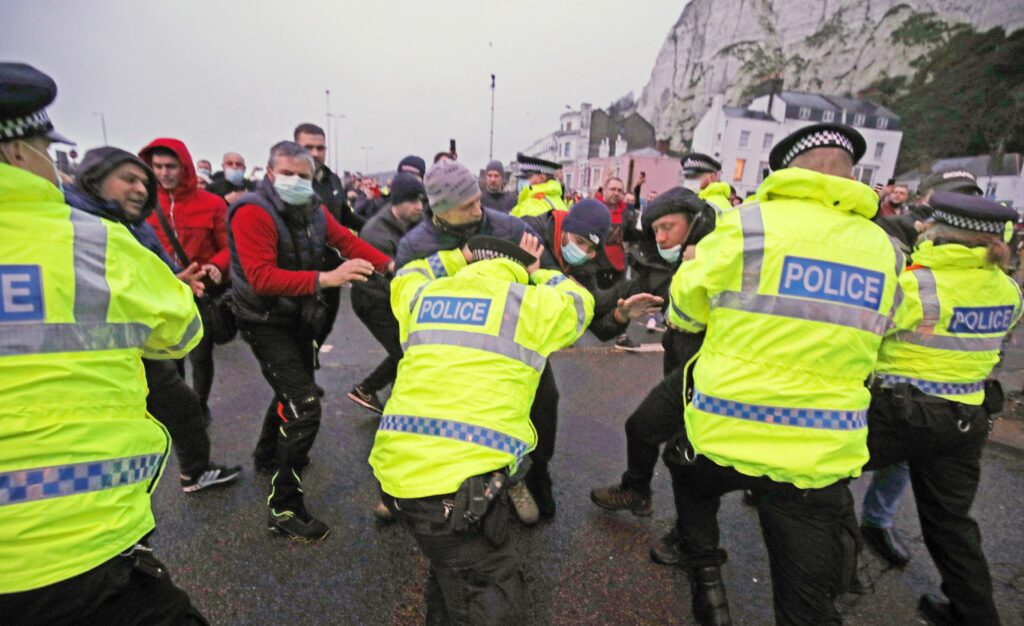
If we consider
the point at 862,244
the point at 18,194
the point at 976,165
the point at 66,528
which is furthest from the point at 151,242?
the point at 976,165

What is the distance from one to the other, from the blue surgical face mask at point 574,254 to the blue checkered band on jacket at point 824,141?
1.35m

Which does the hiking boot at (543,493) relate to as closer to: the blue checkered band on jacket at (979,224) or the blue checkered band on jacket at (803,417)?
the blue checkered band on jacket at (803,417)

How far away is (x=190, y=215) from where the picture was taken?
3477mm

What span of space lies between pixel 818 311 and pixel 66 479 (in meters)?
2.11

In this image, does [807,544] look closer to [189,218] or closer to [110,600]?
[110,600]

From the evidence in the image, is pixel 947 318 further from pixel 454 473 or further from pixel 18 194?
pixel 18 194

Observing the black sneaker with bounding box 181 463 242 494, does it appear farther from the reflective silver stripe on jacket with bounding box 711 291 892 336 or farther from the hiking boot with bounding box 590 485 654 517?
the reflective silver stripe on jacket with bounding box 711 291 892 336

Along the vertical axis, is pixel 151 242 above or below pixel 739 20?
below

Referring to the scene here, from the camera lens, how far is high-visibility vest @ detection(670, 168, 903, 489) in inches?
61.7

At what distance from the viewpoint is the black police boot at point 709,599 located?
2113 mm

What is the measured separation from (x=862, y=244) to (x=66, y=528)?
7.72 feet

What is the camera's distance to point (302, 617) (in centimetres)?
212

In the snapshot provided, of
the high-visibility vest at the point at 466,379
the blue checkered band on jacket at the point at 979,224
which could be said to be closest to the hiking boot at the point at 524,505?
the high-visibility vest at the point at 466,379

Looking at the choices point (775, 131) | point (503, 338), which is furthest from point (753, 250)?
point (775, 131)
